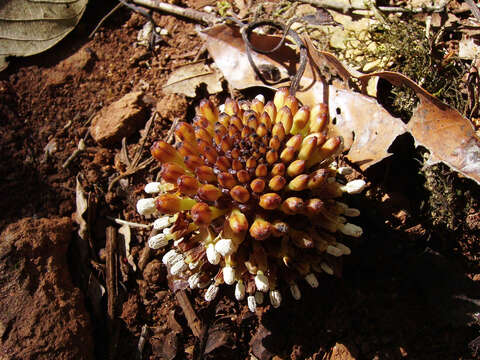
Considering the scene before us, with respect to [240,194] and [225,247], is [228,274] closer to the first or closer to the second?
[225,247]

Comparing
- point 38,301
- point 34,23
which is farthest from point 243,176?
point 34,23

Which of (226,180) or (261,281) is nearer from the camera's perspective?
(226,180)

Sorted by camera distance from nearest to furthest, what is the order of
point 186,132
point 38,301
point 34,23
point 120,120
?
point 186,132 → point 38,301 → point 120,120 → point 34,23

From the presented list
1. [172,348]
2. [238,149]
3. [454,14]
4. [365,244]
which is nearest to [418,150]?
[365,244]

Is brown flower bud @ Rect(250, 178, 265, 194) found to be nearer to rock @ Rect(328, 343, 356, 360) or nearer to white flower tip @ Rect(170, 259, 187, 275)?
white flower tip @ Rect(170, 259, 187, 275)

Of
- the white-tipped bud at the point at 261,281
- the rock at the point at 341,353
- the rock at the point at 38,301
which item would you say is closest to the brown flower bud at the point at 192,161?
the white-tipped bud at the point at 261,281

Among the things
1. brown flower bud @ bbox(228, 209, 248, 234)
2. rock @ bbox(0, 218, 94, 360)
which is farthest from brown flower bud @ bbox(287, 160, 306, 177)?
rock @ bbox(0, 218, 94, 360)

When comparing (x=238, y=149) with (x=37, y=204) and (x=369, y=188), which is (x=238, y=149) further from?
(x=37, y=204)
